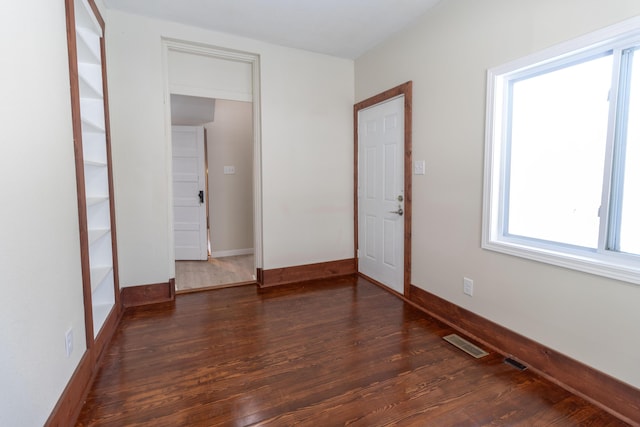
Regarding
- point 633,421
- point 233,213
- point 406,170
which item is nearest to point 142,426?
point 633,421

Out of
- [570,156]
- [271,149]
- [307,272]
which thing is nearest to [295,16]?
[271,149]

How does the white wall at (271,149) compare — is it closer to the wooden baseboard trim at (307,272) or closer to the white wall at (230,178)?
the wooden baseboard trim at (307,272)

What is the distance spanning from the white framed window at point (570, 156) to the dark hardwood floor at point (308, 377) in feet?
2.70

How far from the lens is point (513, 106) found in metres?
2.26

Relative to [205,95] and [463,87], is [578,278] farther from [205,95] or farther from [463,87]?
[205,95]

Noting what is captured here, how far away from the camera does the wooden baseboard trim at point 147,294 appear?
9.98 ft

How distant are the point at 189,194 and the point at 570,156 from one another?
14.5 ft

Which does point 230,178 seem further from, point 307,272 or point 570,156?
point 570,156

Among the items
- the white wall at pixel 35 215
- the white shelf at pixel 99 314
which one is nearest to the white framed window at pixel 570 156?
the white wall at pixel 35 215

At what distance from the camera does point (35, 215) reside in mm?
1357

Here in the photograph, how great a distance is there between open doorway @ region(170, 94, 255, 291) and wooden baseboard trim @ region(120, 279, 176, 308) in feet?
2.96

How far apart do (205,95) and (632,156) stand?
3.48m

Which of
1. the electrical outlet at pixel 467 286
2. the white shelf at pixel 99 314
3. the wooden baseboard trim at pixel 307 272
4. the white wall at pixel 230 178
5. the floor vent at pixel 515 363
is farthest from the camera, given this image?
the white wall at pixel 230 178

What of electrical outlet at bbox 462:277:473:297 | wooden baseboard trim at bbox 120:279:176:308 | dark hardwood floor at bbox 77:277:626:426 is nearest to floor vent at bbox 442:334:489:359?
dark hardwood floor at bbox 77:277:626:426
